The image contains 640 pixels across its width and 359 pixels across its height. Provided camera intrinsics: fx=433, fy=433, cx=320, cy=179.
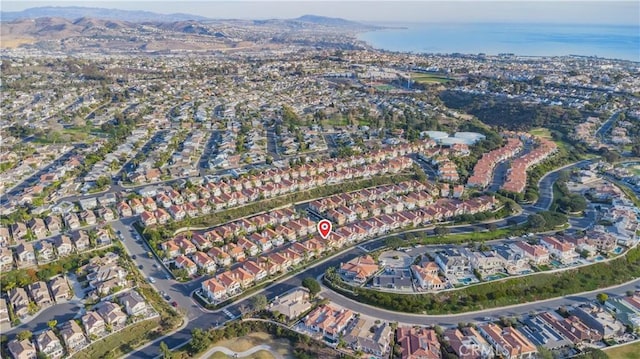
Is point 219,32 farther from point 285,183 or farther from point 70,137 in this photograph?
point 285,183

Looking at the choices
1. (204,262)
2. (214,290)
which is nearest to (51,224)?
(204,262)

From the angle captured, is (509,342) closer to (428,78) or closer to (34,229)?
(34,229)

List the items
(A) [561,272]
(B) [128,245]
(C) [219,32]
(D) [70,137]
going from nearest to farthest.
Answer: (A) [561,272] < (B) [128,245] < (D) [70,137] < (C) [219,32]

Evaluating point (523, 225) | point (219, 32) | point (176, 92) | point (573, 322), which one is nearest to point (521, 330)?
point (573, 322)

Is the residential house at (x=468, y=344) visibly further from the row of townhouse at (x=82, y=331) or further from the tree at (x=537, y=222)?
the row of townhouse at (x=82, y=331)

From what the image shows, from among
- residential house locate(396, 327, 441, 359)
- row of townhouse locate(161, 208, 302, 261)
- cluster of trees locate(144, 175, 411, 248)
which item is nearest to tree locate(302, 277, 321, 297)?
residential house locate(396, 327, 441, 359)

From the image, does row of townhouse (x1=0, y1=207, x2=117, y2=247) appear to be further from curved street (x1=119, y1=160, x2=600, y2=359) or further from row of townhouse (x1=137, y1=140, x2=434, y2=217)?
curved street (x1=119, y1=160, x2=600, y2=359)

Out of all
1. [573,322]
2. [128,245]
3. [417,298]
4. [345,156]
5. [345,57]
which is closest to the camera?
[573,322]
